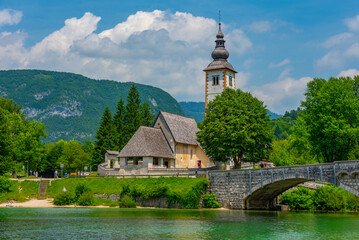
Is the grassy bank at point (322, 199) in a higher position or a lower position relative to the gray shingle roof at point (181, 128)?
lower

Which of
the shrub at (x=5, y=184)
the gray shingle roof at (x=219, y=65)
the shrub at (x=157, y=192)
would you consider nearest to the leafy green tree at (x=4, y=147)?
the shrub at (x=5, y=184)

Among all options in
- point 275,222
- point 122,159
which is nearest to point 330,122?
point 275,222

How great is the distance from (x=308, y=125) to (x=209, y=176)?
14.3m

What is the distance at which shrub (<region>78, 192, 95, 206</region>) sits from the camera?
54.5m

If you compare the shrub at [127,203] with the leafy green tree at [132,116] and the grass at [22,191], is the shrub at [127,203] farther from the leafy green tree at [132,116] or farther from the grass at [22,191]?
the leafy green tree at [132,116]

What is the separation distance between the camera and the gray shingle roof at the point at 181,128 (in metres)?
66.5

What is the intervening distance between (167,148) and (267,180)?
856 inches

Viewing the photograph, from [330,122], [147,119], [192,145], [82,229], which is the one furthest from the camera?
[147,119]

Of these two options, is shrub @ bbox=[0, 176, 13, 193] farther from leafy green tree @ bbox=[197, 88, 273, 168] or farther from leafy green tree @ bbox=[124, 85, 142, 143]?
leafy green tree @ bbox=[124, 85, 142, 143]

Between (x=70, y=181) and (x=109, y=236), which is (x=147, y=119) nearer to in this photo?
(x=70, y=181)

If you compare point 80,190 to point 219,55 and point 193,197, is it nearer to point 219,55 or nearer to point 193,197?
point 193,197

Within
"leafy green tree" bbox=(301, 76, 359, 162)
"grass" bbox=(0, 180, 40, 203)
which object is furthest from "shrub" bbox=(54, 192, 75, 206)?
"leafy green tree" bbox=(301, 76, 359, 162)

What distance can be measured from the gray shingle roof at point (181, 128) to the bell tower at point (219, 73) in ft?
27.4

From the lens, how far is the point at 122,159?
2441 inches
